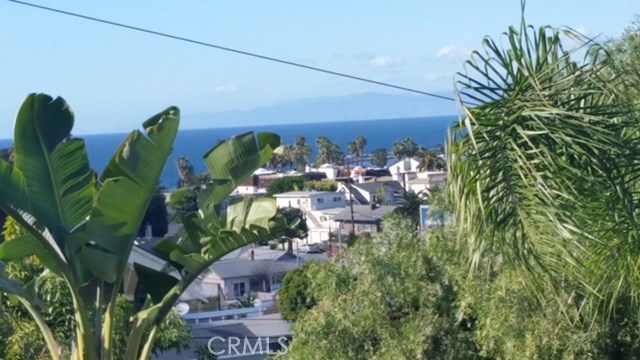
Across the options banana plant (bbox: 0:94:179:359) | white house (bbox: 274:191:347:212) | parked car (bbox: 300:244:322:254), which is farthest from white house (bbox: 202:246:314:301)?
banana plant (bbox: 0:94:179:359)

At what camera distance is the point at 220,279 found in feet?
138

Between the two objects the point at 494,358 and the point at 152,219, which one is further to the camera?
the point at 152,219

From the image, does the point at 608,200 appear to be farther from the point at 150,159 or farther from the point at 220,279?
the point at 220,279

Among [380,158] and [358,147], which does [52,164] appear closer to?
[358,147]

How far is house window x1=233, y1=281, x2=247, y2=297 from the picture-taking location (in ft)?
144

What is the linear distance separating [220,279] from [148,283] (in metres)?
34.9

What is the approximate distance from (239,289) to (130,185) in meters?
38.5

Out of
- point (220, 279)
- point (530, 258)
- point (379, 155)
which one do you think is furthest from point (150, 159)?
point (379, 155)

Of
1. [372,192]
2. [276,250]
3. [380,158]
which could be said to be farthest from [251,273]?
[380,158]

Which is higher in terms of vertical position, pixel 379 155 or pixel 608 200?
pixel 608 200

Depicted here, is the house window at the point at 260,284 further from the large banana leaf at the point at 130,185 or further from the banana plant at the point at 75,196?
the large banana leaf at the point at 130,185

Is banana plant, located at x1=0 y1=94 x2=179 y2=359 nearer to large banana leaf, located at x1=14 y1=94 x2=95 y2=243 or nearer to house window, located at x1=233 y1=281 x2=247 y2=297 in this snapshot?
large banana leaf, located at x1=14 y1=94 x2=95 y2=243

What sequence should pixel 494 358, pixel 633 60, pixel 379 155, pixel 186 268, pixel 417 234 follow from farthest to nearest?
pixel 379 155, pixel 417 234, pixel 494 358, pixel 186 268, pixel 633 60

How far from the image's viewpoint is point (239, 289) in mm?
44656
